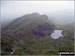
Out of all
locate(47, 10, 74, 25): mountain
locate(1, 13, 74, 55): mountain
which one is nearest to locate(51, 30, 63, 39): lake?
locate(1, 13, 74, 55): mountain

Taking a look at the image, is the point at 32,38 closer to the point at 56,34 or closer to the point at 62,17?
the point at 56,34

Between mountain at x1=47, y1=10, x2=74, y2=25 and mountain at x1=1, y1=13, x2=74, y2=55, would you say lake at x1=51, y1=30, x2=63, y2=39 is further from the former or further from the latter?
mountain at x1=47, y1=10, x2=74, y2=25

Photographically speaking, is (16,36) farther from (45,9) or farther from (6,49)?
(45,9)

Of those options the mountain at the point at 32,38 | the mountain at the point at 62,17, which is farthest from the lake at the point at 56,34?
the mountain at the point at 62,17

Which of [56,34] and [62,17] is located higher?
[62,17]

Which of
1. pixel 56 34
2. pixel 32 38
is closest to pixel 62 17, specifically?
pixel 56 34

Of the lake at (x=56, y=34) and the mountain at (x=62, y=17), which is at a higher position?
the mountain at (x=62, y=17)

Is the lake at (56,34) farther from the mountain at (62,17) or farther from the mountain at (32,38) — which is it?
the mountain at (62,17)

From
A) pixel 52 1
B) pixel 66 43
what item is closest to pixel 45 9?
pixel 52 1
